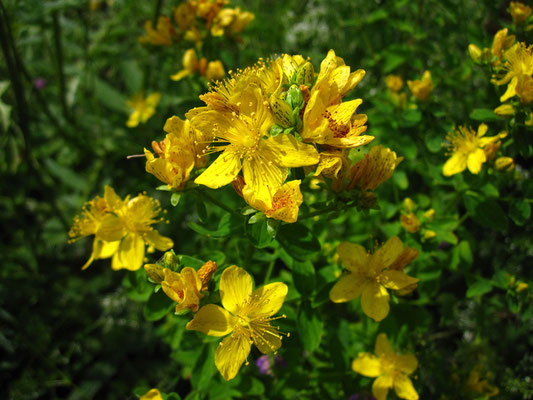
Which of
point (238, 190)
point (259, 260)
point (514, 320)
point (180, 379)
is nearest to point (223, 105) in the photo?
point (238, 190)

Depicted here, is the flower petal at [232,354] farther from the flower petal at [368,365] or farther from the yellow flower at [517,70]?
the yellow flower at [517,70]

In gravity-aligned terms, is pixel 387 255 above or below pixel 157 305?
above

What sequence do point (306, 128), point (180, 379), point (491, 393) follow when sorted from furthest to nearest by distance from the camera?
point (180, 379) → point (491, 393) → point (306, 128)

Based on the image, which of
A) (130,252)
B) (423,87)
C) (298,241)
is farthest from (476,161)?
(130,252)

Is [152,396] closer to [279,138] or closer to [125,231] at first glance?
[125,231]

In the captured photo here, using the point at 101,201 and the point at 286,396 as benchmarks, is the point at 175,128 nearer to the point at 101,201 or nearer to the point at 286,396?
the point at 101,201

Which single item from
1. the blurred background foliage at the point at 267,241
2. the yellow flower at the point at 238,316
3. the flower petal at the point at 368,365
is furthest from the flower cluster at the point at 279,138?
the flower petal at the point at 368,365
